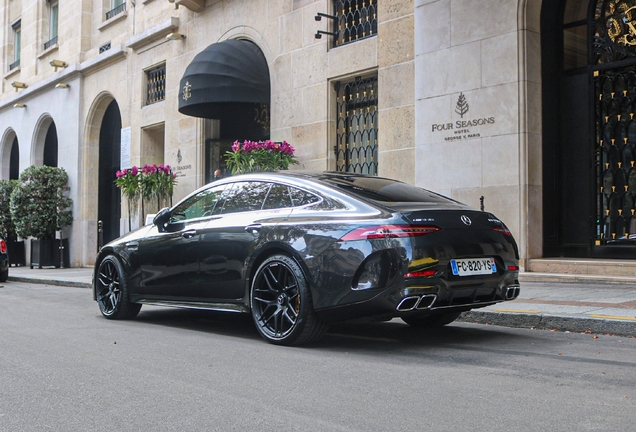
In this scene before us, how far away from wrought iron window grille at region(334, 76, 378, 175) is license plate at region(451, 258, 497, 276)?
8043 millimetres

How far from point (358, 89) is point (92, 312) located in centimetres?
731

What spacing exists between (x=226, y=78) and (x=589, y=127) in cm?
787

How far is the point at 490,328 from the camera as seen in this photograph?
276 inches

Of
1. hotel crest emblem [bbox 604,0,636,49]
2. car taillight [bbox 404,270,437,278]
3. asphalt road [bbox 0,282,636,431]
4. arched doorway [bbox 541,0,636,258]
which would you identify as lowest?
asphalt road [bbox 0,282,636,431]

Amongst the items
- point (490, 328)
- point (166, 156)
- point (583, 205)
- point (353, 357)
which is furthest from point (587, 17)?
point (166, 156)

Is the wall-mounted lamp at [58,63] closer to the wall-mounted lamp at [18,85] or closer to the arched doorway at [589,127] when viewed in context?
the wall-mounted lamp at [18,85]

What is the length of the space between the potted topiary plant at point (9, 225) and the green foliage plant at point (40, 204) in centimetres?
184

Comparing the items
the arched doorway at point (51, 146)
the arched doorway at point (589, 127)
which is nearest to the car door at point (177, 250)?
the arched doorway at point (589, 127)

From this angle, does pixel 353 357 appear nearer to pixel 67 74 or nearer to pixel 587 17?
pixel 587 17

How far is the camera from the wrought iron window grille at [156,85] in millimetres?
20297

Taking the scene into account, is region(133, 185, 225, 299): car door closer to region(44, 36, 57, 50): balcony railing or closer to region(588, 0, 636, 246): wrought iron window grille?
region(588, 0, 636, 246): wrought iron window grille

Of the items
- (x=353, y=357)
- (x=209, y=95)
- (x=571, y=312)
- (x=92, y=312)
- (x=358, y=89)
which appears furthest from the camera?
(x=209, y=95)

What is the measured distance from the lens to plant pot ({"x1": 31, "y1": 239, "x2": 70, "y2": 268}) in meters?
22.7

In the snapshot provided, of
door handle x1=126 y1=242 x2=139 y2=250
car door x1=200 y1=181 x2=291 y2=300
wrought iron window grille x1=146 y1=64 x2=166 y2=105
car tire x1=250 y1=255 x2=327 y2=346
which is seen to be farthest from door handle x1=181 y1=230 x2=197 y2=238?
wrought iron window grille x1=146 y1=64 x2=166 y2=105
